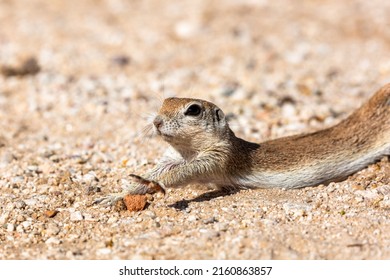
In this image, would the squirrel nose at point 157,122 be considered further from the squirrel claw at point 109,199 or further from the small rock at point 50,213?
the small rock at point 50,213

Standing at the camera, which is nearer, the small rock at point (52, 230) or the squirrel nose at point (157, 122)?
the small rock at point (52, 230)

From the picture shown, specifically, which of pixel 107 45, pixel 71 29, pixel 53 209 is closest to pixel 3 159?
pixel 53 209

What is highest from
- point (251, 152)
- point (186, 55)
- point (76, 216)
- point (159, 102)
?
point (186, 55)

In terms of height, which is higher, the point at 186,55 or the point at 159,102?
the point at 186,55

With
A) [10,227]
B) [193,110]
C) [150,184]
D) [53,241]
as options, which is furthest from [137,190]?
[10,227]

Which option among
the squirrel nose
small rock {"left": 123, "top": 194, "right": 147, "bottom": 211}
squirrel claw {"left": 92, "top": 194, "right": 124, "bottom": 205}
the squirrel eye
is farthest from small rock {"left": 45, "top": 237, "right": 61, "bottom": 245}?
the squirrel eye

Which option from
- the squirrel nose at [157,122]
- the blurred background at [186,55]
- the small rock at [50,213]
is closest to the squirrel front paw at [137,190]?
the small rock at [50,213]

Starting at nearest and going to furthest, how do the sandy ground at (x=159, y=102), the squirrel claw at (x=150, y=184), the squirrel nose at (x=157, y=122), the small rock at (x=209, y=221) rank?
1. the sandy ground at (x=159, y=102)
2. the small rock at (x=209, y=221)
3. the squirrel claw at (x=150, y=184)
4. the squirrel nose at (x=157, y=122)

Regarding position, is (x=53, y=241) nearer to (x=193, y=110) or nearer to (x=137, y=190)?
(x=137, y=190)
